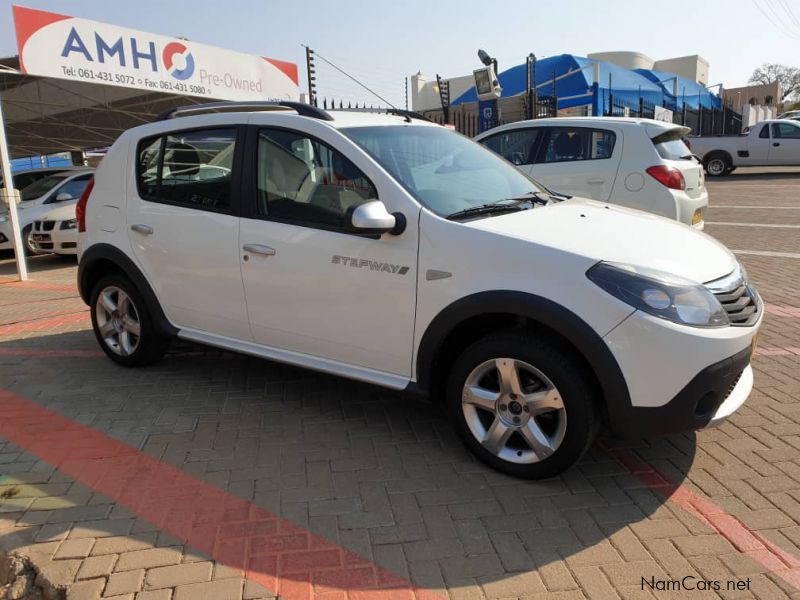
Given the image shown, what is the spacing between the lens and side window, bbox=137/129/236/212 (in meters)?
3.98

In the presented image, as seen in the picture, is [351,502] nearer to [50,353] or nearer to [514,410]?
[514,410]

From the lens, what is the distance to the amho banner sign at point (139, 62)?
9.32 m

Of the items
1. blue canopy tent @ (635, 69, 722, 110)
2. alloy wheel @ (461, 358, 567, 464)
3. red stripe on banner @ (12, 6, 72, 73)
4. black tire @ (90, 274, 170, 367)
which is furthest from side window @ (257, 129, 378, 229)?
blue canopy tent @ (635, 69, 722, 110)

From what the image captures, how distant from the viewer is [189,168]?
421 centimetres

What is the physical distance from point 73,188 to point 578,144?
8.84 m

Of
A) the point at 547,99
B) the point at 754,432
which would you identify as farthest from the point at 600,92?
the point at 754,432

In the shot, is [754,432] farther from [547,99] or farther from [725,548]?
[547,99]

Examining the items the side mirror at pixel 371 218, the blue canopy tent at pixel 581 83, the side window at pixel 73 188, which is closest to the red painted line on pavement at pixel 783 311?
the side mirror at pixel 371 218

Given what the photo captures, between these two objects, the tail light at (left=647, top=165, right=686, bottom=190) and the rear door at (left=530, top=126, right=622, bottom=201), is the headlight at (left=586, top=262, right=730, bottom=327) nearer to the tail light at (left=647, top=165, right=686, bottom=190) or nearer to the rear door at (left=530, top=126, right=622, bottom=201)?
the tail light at (left=647, top=165, right=686, bottom=190)

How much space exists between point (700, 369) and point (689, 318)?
8.7 inches

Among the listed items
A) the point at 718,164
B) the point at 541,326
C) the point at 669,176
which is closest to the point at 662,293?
the point at 541,326

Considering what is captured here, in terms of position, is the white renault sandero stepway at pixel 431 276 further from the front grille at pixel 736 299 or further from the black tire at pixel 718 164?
the black tire at pixel 718 164

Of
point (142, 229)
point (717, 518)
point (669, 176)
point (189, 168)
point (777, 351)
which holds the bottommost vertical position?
point (717, 518)

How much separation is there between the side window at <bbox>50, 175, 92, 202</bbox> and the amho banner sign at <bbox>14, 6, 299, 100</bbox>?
198 cm
